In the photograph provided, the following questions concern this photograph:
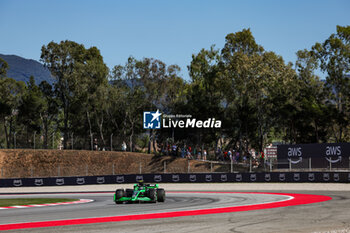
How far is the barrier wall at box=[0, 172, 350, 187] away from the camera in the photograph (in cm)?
3428

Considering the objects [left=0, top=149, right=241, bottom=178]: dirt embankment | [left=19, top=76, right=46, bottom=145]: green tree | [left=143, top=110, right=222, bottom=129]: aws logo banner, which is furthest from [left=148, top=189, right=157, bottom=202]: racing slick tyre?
[left=19, top=76, right=46, bottom=145]: green tree

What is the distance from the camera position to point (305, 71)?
57.3 meters

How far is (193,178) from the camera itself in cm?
3959

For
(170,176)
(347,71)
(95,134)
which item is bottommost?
(170,176)

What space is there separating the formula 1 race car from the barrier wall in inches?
738

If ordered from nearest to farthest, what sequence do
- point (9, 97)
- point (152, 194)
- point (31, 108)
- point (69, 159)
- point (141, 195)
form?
point (152, 194)
point (141, 195)
point (69, 159)
point (9, 97)
point (31, 108)

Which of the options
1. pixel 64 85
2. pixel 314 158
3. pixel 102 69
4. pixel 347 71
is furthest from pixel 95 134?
pixel 314 158

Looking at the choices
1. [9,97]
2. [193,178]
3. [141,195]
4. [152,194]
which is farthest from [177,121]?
[152,194]

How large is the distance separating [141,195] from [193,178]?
21099 mm

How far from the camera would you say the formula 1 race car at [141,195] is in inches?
731

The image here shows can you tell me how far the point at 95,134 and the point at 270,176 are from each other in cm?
4215

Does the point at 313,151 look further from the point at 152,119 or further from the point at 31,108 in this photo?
the point at 31,108

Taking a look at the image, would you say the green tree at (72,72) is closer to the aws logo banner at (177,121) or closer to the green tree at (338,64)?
the aws logo banner at (177,121)

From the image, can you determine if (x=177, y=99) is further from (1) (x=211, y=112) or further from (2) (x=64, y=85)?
(2) (x=64, y=85)
